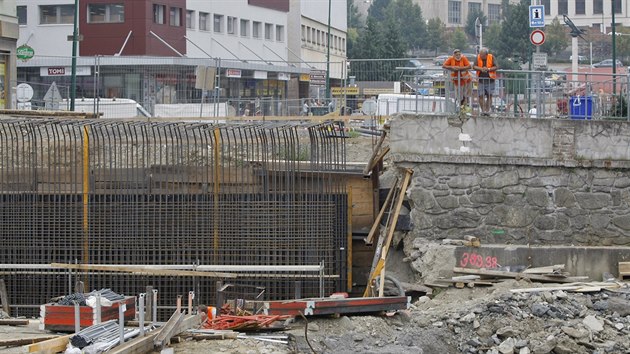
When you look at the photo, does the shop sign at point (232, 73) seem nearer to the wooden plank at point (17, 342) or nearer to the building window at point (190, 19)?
the wooden plank at point (17, 342)

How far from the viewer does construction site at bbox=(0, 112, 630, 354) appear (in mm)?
18469

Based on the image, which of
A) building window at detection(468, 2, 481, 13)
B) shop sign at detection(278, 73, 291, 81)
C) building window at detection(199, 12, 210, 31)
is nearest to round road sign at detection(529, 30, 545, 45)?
shop sign at detection(278, 73, 291, 81)

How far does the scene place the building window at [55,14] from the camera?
5637cm

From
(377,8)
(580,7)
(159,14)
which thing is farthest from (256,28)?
(377,8)

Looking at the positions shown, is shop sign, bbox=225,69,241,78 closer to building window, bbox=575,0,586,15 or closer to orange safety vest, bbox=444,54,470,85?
orange safety vest, bbox=444,54,470,85

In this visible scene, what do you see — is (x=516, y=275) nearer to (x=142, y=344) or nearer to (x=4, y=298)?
(x=4, y=298)

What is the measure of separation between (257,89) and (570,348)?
72.8ft

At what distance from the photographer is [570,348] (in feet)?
60.6

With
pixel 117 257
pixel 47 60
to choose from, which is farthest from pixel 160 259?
pixel 47 60

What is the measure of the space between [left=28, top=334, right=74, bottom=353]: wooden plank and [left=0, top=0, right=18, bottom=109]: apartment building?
927 inches

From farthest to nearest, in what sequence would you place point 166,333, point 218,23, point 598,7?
point 598,7 → point 218,23 → point 166,333

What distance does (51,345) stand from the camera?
A: 544 inches

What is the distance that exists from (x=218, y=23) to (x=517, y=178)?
4217 centimetres

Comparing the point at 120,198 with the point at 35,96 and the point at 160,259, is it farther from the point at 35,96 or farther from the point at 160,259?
the point at 35,96
